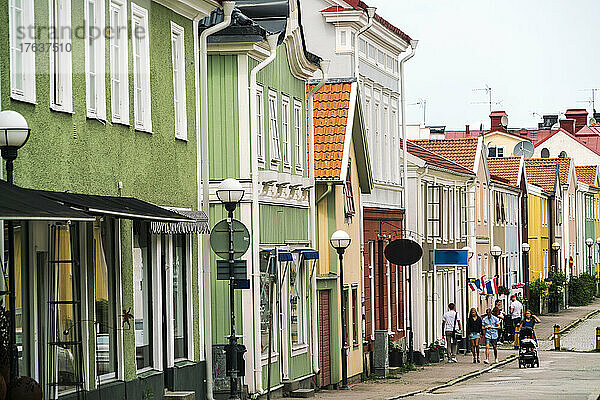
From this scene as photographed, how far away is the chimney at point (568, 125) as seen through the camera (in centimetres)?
10756

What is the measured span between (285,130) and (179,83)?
21.6ft

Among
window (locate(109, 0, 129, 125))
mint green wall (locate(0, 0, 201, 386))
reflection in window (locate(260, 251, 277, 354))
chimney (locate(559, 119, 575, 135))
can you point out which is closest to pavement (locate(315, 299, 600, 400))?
reflection in window (locate(260, 251, 277, 354))

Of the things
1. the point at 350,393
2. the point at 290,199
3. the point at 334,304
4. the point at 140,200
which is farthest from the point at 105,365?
the point at 334,304

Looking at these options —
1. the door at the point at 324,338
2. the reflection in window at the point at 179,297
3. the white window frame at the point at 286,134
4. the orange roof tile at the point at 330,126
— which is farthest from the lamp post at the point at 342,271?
the reflection in window at the point at 179,297

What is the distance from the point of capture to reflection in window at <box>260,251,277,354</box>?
78.9 ft

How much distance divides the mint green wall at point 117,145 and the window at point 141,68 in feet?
0.53

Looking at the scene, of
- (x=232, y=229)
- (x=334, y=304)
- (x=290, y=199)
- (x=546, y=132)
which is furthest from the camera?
(x=546, y=132)

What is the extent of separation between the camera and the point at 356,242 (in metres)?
32.7

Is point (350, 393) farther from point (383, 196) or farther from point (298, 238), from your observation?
point (383, 196)

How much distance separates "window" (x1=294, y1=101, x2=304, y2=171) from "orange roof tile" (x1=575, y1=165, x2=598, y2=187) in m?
69.9

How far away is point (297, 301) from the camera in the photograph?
27062mm

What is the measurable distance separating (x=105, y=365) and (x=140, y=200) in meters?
2.19

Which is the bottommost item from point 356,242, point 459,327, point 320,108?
point 459,327

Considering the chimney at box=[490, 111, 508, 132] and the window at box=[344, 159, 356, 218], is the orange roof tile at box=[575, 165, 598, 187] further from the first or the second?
the window at box=[344, 159, 356, 218]
